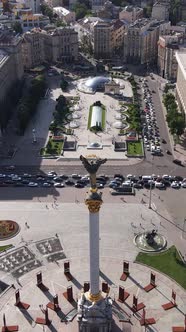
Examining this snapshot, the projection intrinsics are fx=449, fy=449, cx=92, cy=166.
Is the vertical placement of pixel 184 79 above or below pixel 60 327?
above

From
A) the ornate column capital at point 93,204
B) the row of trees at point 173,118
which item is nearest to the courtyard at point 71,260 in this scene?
the ornate column capital at point 93,204

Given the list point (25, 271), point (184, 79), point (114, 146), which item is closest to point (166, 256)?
point (25, 271)

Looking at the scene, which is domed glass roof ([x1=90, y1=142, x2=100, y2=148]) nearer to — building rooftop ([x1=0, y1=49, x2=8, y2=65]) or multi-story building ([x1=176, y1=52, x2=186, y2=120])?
multi-story building ([x1=176, y1=52, x2=186, y2=120])

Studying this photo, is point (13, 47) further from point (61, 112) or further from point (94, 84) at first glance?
point (61, 112)

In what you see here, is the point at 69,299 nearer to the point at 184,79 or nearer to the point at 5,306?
the point at 5,306

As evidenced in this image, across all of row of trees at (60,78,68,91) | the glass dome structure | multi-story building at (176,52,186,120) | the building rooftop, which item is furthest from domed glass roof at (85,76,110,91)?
the building rooftop

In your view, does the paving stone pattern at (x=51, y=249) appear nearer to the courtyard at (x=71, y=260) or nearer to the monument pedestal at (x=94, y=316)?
the courtyard at (x=71, y=260)

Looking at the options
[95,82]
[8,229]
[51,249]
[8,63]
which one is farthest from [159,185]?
[8,63]
